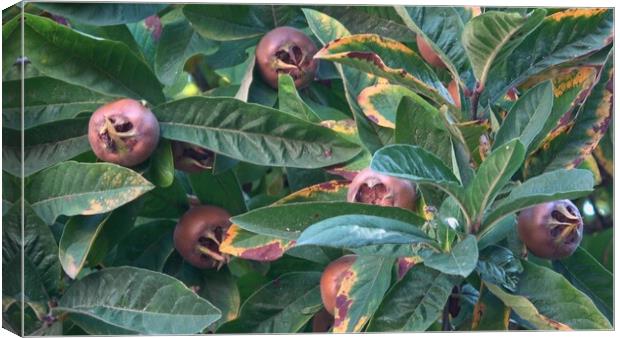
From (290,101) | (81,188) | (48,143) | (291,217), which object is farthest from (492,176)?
(48,143)

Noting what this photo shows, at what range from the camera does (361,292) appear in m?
1.58

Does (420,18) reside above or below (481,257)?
above

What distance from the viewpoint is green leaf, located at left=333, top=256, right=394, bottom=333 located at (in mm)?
1577

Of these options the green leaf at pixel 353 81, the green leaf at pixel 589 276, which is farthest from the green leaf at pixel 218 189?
the green leaf at pixel 589 276

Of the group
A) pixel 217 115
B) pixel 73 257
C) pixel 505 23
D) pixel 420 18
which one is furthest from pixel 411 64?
pixel 73 257

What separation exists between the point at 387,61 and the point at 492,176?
0.28 metres

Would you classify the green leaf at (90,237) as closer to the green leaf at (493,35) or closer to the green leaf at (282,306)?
the green leaf at (282,306)

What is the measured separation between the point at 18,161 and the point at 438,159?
653mm

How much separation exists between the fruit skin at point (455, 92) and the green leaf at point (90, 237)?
19.6 inches

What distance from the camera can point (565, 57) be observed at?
1.72 metres

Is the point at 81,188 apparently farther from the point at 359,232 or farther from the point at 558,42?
the point at 558,42

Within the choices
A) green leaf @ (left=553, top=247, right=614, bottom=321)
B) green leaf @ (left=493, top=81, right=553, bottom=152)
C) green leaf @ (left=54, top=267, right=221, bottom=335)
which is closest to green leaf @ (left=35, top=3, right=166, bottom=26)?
green leaf @ (left=54, top=267, right=221, bottom=335)

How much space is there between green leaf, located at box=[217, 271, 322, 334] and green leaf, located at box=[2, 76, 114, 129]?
37cm

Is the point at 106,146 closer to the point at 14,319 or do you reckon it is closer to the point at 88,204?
the point at 88,204
